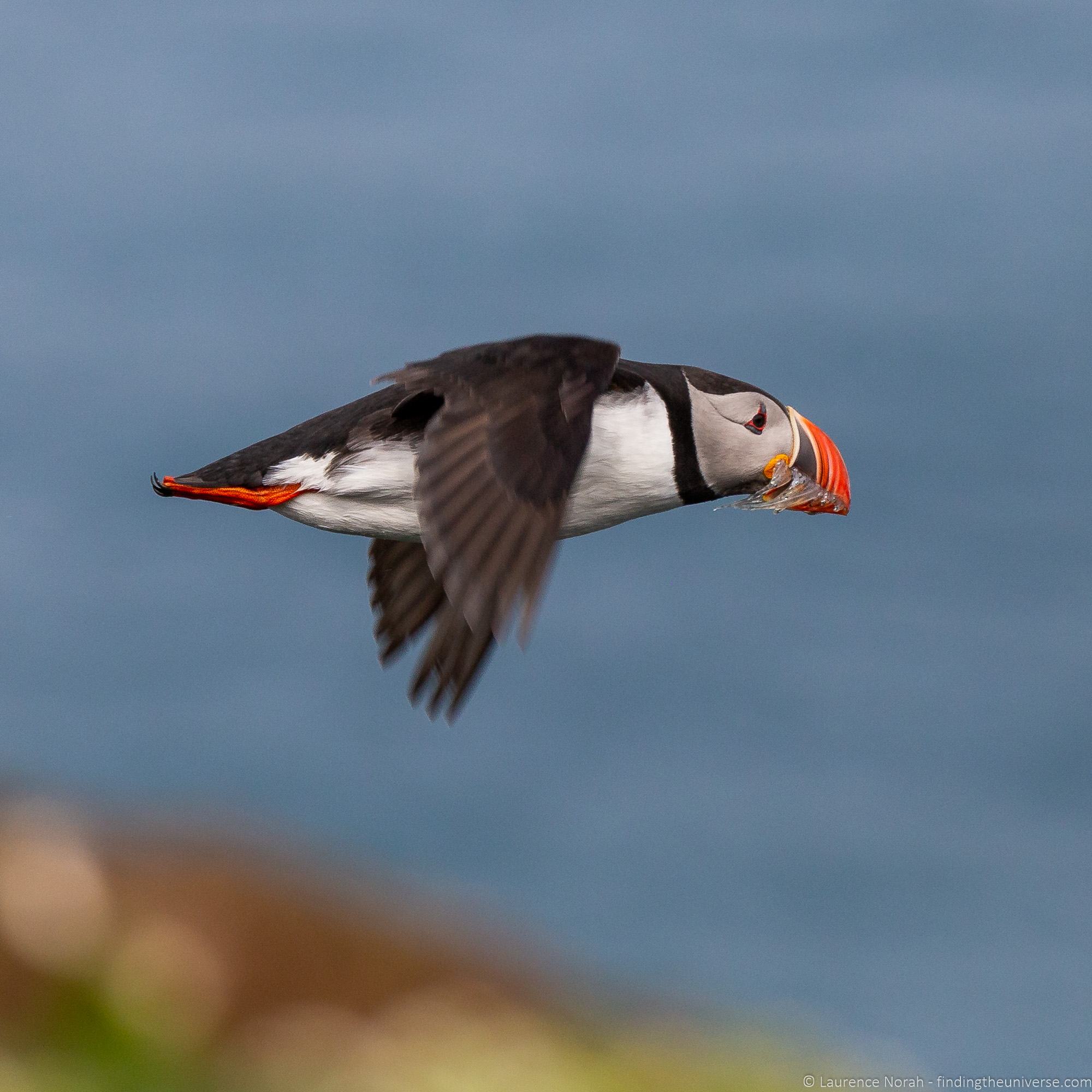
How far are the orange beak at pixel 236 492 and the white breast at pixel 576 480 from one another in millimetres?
33

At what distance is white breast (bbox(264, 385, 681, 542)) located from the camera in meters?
6.75

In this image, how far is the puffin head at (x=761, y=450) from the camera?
24.0ft

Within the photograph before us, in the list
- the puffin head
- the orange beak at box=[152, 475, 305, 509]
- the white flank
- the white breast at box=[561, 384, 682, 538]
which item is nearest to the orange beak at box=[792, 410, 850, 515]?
the puffin head

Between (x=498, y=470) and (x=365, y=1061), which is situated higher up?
(x=498, y=470)

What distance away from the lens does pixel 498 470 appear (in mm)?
5758

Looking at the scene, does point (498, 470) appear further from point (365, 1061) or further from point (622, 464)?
point (365, 1061)

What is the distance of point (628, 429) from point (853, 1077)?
3.24 meters

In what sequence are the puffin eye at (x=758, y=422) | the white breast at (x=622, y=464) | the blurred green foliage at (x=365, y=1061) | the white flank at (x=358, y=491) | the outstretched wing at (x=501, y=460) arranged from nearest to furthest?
1. the outstretched wing at (x=501, y=460)
2. the blurred green foliage at (x=365, y=1061)
3. the white flank at (x=358, y=491)
4. the white breast at (x=622, y=464)
5. the puffin eye at (x=758, y=422)

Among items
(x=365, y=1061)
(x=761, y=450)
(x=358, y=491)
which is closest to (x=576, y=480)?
(x=358, y=491)

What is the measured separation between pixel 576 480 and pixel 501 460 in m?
1.03

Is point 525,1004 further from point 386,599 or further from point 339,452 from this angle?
point 339,452

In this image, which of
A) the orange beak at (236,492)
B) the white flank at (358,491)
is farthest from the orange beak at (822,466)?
the orange beak at (236,492)

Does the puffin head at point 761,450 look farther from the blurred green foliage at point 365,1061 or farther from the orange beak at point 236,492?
the blurred green foliage at point 365,1061

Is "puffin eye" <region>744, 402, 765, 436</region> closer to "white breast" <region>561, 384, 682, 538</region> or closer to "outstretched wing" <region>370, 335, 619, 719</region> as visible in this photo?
"white breast" <region>561, 384, 682, 538</region>
